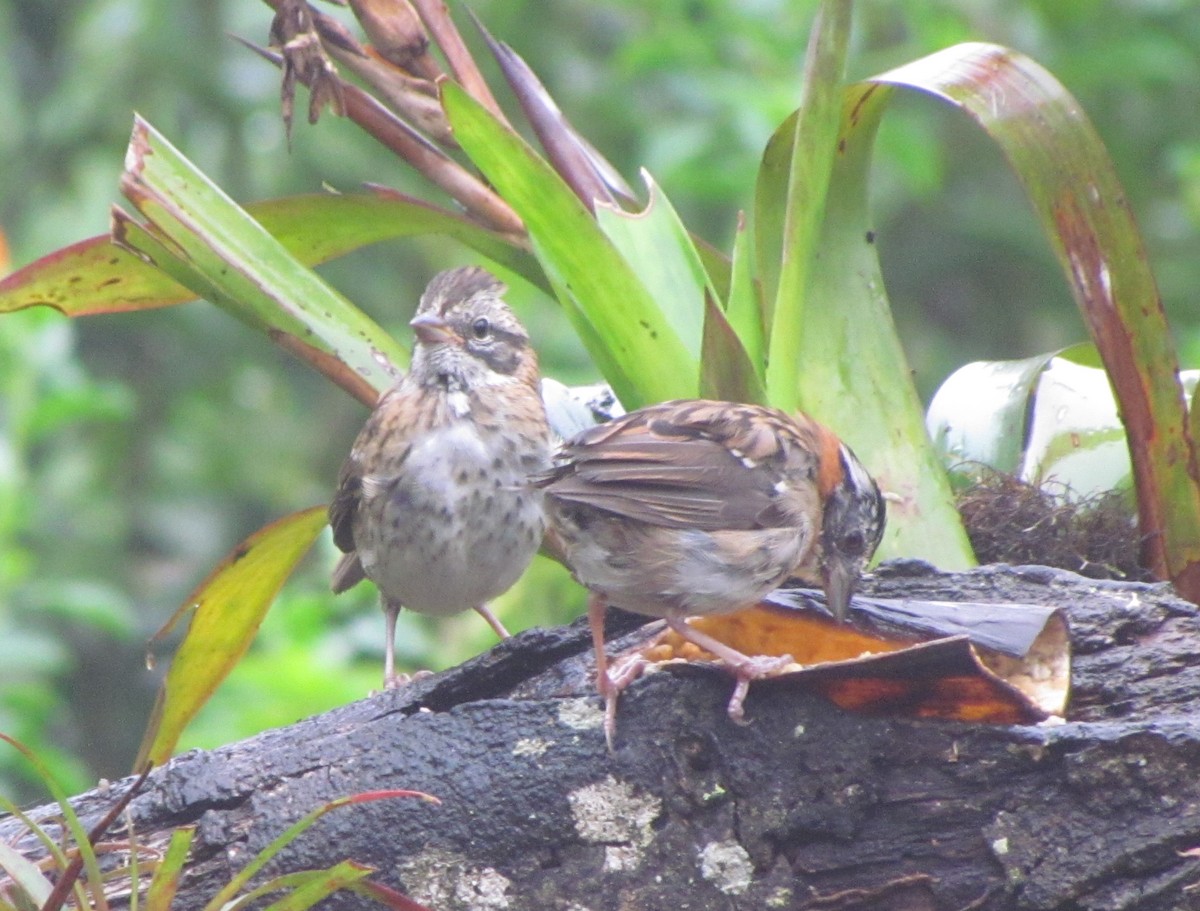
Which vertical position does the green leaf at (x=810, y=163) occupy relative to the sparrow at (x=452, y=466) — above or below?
above

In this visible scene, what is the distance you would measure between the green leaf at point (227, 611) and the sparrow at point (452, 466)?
0.91 ft

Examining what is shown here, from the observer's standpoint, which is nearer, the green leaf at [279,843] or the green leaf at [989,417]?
the green leaf at [279,843]

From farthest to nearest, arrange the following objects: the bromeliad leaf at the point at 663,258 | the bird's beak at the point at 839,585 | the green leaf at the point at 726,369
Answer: the bromeliad leaf at the point at 663,258 → the green leaf at the point at 726,369 → the bird's beak at the point at 839,585

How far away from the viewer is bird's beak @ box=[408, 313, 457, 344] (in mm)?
4086

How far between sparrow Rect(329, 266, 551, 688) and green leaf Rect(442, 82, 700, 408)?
1.45ft

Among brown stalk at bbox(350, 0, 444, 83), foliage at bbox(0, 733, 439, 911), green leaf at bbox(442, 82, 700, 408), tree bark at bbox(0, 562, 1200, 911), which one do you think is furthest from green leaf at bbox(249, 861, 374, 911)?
brown stalk at bbox(350, 0, 444, 83)

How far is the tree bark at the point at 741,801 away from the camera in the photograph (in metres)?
2.54

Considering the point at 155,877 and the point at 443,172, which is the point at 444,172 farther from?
the point at 155,877

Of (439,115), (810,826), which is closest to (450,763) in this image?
(810,826)

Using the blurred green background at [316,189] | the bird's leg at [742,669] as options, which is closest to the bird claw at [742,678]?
the bird's leg at [742,669]

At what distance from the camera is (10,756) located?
5609mm

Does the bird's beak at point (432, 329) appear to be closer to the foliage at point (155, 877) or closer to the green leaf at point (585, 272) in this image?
the green leaf at point (585, 272)

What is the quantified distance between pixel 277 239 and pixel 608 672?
164cm

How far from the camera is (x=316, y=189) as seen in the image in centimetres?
759
